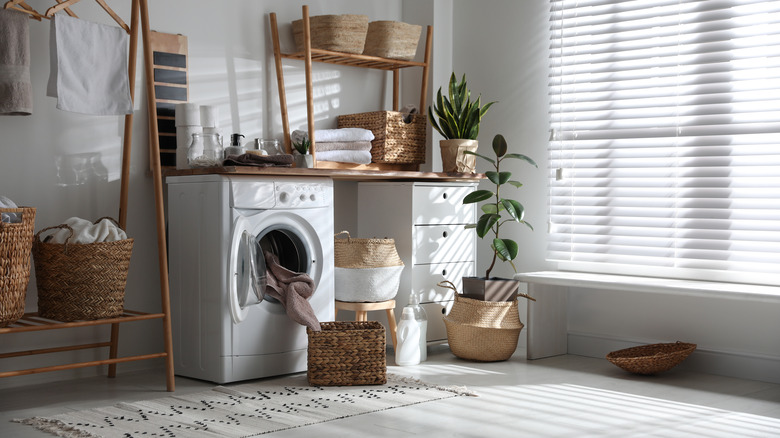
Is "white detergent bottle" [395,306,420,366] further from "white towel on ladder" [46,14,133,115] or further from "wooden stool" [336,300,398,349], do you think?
"white towel on ladder" [46,14,133,115]

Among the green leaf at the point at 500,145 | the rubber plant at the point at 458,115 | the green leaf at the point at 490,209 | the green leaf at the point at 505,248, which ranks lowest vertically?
the green leaf at the point at 505,248

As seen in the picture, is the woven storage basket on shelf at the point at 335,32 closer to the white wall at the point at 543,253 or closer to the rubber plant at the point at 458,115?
the rubber plant at the point at 458,115

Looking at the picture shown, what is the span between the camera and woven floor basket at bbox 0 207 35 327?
8.70 ft

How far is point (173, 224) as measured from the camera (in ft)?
11.0

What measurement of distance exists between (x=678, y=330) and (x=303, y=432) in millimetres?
1887

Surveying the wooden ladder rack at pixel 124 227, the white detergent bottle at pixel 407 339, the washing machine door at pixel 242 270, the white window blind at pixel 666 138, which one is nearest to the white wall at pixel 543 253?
the white window blind at pixel 666 138

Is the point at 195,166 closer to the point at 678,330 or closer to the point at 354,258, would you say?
the point at 354,258

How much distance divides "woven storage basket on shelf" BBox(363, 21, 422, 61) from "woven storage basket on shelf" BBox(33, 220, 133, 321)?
166 cm

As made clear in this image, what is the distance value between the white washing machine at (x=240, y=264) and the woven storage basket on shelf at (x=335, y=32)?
0.76 m

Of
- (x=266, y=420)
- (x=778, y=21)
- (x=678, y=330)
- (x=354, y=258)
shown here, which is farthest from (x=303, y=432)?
(x=778, y=21)

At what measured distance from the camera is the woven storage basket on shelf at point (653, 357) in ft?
10.9

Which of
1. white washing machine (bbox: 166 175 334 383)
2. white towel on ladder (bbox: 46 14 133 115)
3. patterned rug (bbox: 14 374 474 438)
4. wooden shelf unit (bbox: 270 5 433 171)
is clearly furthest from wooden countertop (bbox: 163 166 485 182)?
patterned rug (bbox: 14 374 474 438)

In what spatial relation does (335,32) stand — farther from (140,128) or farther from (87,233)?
(87,233)

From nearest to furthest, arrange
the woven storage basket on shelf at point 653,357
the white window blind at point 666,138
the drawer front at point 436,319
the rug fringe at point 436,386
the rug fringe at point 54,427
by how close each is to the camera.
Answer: the rug fringe at point 54,427 < the rug fringe at point 436,386 < the woven storage basket on shelf at point 653,357 < the white window blind at point 666,138 < the drawer front at point 436,319
